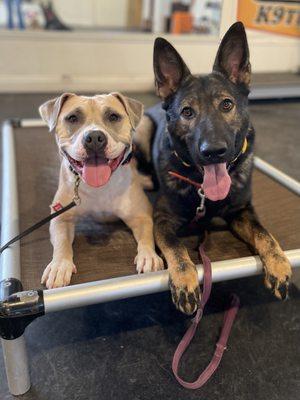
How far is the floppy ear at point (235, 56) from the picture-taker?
168 centimetres

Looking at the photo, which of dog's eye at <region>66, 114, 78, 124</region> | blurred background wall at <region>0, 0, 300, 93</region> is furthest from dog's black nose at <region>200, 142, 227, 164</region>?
blurred background wall at <region>0, 0, 300, 93</region>

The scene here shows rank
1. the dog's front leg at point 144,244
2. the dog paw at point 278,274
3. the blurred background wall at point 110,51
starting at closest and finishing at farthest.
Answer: the dog paw at point 278,274
the dog's front leg at point 144,244
the blurred background wall at point 110,51

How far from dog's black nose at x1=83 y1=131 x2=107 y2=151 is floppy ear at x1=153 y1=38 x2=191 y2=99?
0.46m

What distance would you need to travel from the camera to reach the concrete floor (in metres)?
1.54

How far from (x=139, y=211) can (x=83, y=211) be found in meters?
0.27

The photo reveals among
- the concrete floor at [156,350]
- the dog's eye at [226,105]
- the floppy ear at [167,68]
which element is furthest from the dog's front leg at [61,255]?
the dog's eye at [226,105]

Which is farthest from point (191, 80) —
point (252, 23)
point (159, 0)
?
point (159, 0)

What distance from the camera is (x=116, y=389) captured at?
1.54 meters

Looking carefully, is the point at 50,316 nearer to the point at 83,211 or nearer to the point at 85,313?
the point at 85,313

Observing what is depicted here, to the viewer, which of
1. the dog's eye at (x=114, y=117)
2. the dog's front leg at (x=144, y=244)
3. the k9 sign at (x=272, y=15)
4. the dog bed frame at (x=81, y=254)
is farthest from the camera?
the k9 sign at (x=272, y=15)

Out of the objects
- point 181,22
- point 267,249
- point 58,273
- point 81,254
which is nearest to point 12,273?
point 58,273

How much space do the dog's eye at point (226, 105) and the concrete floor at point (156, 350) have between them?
37.2 inches

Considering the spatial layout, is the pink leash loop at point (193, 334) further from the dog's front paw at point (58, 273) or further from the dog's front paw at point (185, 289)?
the dog's front paw at point (58, 273)

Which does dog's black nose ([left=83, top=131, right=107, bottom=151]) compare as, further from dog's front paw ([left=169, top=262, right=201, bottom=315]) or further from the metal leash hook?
dog's front paw ([left=169, top=262, right=201, bottom=315])
